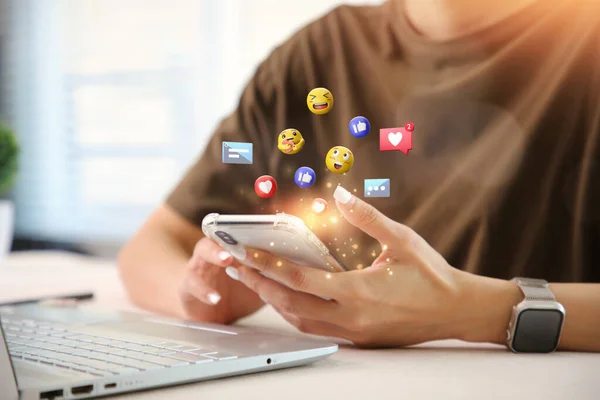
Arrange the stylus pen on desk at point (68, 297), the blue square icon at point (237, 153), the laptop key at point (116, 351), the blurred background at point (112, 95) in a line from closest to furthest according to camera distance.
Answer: the laptop key at point (116, 351)
the blue square icon at point (237, 153)
the stylus pen on desk at point (68, 297)
the blurred background at point (112, 95)

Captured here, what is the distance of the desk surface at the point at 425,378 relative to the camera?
1.55 feet

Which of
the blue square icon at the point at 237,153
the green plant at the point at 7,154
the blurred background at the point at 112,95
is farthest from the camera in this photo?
the green plant at the point at 7,154

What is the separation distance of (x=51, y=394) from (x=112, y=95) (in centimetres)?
148

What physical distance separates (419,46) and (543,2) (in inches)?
5.7

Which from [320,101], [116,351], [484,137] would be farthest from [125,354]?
[484,137]

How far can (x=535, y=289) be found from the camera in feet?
2.06

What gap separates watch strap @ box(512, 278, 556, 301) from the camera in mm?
620

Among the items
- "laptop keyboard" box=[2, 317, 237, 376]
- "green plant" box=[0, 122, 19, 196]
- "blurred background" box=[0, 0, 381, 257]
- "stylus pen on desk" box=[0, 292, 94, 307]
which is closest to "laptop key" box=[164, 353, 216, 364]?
"laptop keyboard" box=[2, 317, 237, 376]

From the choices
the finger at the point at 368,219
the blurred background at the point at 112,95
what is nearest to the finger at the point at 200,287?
the finger at the point at 368,219

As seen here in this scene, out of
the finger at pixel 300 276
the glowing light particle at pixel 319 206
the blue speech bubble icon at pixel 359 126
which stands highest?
the blue speech bubble icon at pixel 359 126

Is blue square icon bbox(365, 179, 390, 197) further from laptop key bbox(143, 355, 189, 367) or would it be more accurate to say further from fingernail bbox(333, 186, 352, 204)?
laptop key bbox(143, 355, 189, 367)

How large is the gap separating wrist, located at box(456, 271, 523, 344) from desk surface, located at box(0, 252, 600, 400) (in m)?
0.01

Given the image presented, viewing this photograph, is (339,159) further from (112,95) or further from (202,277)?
(112,95)

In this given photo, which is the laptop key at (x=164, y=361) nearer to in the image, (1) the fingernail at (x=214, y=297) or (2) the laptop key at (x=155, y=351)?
(2) the laptop key at (x=155, y=351)
